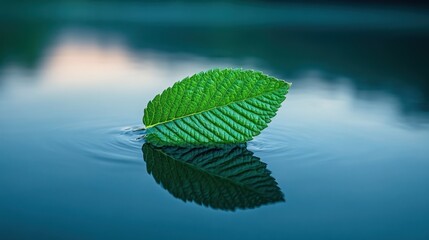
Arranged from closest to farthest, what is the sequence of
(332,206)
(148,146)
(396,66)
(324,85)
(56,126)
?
1. (332,206)
2. (148,146)
3. (56,126)
4. (324,85)
5. (396,66)

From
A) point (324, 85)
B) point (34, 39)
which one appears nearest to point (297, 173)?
point (324, 85)

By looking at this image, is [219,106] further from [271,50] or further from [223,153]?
[271,50]

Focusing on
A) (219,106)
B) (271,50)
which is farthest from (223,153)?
(271,50)

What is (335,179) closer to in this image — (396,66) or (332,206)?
(332,206)

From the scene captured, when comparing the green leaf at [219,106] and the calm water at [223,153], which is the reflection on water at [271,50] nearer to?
the calm water at [223,153]

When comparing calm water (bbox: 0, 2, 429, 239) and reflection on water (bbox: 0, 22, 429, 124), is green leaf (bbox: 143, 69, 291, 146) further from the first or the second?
reflection on water (bbox: 0, 22, 429, 124)

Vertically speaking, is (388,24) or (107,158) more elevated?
(388,24)

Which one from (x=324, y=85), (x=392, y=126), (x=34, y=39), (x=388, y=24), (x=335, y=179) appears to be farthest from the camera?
(x=388, y=24)
